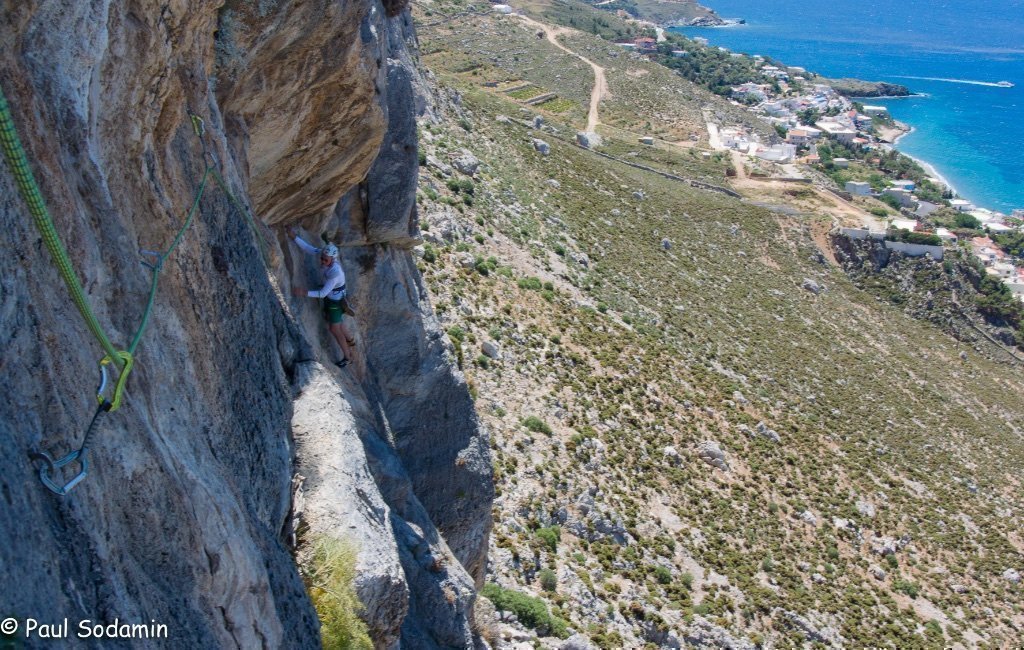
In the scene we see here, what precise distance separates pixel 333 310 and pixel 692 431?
20.3 metres

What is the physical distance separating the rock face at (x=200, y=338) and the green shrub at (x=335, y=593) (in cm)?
17

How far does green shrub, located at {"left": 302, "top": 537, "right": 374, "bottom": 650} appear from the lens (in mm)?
7438

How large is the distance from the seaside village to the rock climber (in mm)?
64305

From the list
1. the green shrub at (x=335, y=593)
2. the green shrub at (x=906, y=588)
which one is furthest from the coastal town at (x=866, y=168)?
the green shrub at (x=335, y=593)

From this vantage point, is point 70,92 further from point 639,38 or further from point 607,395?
point 639,38

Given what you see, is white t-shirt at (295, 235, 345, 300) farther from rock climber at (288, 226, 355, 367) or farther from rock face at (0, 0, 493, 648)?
rock face at (0, 0, 493, 648)

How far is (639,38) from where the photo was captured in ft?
503

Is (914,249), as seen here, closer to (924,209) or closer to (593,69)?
(924,209)

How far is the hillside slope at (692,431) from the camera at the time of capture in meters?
20.7

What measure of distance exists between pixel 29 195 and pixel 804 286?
180 ft

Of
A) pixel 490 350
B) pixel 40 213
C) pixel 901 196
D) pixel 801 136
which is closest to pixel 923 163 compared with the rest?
pixel 801 136

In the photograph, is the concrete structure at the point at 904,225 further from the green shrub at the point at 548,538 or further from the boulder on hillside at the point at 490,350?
the green shrub at the point at 548,538

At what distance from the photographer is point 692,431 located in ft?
92.4

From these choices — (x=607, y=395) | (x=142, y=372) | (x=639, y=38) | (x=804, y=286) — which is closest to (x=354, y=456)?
(x=142, y=372)
